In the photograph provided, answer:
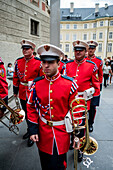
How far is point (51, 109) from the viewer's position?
1841 mm

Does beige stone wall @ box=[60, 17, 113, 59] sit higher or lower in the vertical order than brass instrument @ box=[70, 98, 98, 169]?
higher

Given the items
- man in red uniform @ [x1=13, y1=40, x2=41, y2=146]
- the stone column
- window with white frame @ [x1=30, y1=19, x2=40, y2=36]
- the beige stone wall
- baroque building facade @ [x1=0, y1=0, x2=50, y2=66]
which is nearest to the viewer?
man in red uniform @ [x1=13, y1=40, x2=41, y2=146]

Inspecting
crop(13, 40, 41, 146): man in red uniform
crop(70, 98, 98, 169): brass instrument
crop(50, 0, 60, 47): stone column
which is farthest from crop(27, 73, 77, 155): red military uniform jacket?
crop(50, 0, 60, 47): stone column

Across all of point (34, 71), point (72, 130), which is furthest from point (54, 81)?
point (34, 71)

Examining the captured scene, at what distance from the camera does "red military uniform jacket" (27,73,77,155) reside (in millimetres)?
1814

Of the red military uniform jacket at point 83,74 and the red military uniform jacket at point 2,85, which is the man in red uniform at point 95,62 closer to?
the red military uniform jacket at point 83,74

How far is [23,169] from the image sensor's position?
8.41ft

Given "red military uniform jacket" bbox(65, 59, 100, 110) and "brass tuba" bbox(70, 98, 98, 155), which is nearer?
"brass tuba" bbox(70, 98, 98, 155)

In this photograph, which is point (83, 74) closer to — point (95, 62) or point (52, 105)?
point (52, 105)

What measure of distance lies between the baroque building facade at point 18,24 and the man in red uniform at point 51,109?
26.1 feet

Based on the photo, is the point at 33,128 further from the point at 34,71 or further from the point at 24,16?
the point at 24,16

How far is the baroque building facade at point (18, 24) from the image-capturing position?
9.02 meters

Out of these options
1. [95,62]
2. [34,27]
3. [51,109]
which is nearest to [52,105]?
[51,109]

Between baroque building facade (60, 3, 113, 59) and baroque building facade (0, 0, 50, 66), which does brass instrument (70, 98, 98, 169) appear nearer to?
baroque building facade (0, 0, 50, 66)
